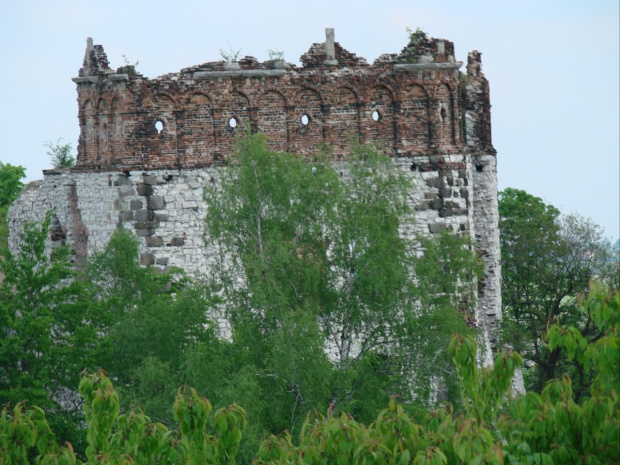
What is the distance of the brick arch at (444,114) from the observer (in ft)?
91.1

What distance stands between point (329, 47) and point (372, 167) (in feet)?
14.4

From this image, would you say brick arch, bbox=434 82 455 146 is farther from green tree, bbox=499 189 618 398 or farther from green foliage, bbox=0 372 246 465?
green foliage, bbox=0 372 246 465

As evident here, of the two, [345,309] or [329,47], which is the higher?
[329,47]

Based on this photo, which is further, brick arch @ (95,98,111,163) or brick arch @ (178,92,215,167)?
brick arch @ (95,98,111,163)

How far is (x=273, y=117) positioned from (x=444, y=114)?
9.78ft

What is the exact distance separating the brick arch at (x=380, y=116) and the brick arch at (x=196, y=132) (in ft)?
8.71

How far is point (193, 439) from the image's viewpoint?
16.6 m

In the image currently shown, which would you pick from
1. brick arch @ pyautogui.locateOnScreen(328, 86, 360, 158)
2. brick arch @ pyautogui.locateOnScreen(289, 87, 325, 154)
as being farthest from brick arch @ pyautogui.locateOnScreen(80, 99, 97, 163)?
brick arch @ pyautogui.locateOnScreen(328, 86, 360, 158)

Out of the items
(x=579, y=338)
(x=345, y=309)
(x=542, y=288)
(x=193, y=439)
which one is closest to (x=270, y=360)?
(x=345, y=309)

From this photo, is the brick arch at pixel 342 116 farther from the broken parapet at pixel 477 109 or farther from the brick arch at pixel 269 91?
the broken parapet at pixel 477 109

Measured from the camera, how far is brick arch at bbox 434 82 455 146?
27766mm

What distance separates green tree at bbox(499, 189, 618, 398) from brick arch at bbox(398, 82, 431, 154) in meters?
8.88

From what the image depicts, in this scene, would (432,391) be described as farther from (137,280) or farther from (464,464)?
(464,464)

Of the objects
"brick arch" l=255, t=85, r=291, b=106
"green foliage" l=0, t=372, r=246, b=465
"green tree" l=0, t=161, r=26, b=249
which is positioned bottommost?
"green foliage" l=0, t=372, r=246, b=465
